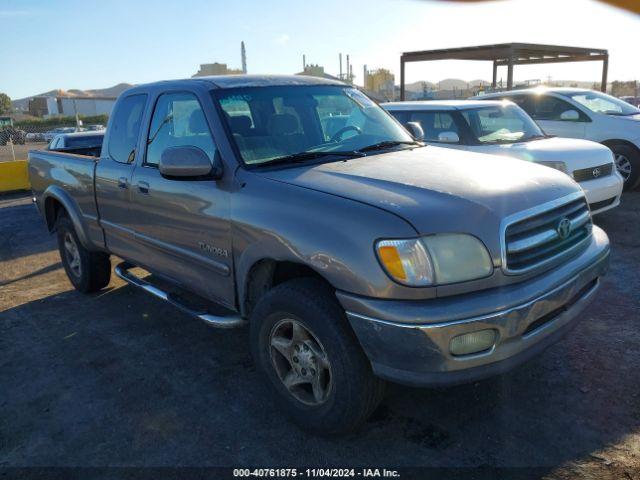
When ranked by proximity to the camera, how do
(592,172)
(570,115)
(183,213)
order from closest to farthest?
1. (183,213)
2. (592,172)
3. (570,115)

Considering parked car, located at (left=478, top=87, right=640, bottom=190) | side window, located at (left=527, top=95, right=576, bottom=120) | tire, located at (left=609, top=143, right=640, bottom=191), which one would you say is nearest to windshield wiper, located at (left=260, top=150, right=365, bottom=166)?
parked car, located at (left=478, top=87, right=640, bottom=190)

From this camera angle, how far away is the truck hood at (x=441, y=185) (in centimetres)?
255

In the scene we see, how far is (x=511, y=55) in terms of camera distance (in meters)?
16.6

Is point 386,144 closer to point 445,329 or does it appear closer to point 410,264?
point 410,264

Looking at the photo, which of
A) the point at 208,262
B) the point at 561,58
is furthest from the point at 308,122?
the point at 561,58

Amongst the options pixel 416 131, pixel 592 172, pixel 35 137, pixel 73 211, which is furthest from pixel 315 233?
pixel 35 137

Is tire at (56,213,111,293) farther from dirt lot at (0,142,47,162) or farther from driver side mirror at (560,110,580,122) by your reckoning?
dirt lot at (0,142,47,162)

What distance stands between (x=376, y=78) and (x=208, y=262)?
5670 cm

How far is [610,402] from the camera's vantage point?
3166mm

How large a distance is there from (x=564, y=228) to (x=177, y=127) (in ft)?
8.69

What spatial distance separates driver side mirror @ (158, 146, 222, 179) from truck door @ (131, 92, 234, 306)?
0.34ft

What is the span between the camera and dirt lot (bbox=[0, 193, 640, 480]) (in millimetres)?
2812

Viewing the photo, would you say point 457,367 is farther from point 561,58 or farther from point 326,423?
point 561,58

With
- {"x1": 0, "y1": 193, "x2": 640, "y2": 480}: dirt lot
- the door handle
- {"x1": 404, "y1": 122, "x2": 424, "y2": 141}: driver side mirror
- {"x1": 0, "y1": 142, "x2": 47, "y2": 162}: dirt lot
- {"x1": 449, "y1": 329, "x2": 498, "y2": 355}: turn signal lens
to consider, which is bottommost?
{"x1": 0, "y1": 142, "x2": 47, "y2": 162}: dirt lot
